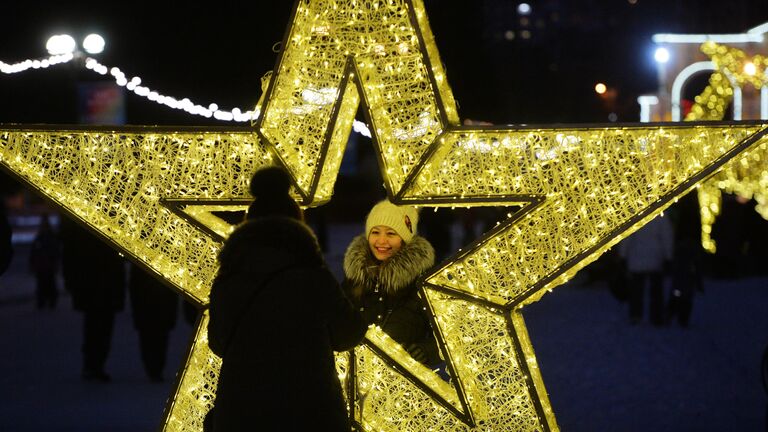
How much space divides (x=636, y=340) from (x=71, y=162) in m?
8.99

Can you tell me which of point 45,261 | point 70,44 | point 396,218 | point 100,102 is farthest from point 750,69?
point 396,218

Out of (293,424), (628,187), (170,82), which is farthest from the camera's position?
(170,82)

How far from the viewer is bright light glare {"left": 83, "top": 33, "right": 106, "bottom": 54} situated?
15.4 meters

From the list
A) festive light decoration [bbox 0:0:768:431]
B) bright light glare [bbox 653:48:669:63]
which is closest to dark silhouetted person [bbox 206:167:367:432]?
festive light decoration [bbox 0:0:768:431]

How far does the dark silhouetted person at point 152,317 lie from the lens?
10.1 metres

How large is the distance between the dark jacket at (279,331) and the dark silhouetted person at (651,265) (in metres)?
10.5

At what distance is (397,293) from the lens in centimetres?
557

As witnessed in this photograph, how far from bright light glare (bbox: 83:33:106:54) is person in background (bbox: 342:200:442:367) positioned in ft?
34.6

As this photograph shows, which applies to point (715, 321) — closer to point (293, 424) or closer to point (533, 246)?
point (533, 246)

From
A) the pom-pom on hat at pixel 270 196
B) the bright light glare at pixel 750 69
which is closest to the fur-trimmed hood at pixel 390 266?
the pom-pom on hat at pixel 270 196

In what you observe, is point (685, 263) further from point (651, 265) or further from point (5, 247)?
point (5, 247)

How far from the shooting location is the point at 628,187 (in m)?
4.70

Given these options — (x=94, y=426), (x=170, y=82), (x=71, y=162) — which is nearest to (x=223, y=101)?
(x=170, y=82)

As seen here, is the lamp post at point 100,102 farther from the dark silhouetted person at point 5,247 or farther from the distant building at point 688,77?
the distant building at point 688,77
